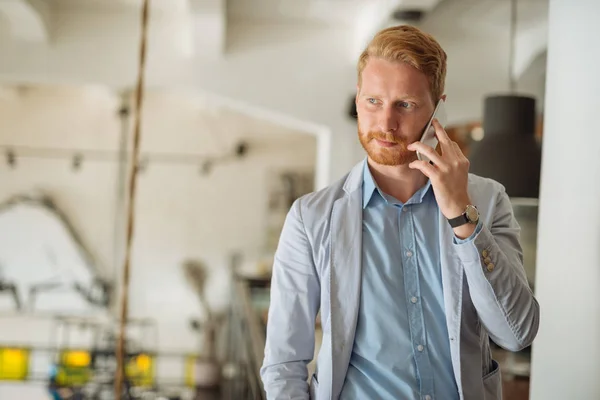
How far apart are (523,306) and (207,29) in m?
4.17

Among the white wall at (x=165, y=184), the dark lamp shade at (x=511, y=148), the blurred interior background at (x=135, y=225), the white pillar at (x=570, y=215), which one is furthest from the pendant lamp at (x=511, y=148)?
the white wall at (x=165, y=184)

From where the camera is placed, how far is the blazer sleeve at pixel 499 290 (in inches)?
45.5

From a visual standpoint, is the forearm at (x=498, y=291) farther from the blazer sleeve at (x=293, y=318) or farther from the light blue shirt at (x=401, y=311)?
the blazer sleeve at (x=293, y=318)

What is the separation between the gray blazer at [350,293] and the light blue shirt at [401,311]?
0.09ft

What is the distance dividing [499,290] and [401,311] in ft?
0.59

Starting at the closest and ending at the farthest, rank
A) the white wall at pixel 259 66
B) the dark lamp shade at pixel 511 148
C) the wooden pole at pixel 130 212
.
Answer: the wooden pole at pixel 130 212 → the dark lamp shade at pixel 511 148 → the white wall at pixel 259 66

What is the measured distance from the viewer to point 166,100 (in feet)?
31.0

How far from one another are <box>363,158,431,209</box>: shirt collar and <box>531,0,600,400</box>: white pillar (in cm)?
46

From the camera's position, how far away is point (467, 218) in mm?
1159

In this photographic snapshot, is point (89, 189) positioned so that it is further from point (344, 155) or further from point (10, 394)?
point (344, 155)

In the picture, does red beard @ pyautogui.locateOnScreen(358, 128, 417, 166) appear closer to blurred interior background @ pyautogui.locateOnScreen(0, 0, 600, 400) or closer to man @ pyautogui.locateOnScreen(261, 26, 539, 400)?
man @ pyautogui.locateOnScreen(261, 26, 539, 400)

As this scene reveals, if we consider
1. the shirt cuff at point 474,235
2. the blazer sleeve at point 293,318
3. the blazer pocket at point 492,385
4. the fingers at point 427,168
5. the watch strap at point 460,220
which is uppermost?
the fingers at point 427,168

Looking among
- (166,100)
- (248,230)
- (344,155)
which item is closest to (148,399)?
(248,230)

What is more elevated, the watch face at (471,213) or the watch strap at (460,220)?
the watch face at (471,213)
